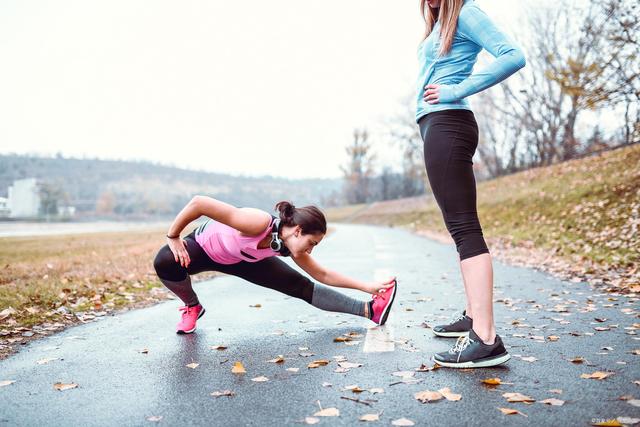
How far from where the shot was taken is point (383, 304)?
4.36 metres

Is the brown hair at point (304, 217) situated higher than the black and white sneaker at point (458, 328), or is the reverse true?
the brown hair at point (304, 217)

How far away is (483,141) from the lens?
4353cm

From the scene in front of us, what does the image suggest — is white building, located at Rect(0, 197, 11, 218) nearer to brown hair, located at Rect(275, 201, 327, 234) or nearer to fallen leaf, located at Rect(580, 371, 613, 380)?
brown hair, located at Rect(275, 201, 327, 234)

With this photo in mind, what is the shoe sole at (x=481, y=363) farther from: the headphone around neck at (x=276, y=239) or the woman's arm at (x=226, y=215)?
the woman's arm at (x=226, y=215)

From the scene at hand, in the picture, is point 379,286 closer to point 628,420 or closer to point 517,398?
point 517,398

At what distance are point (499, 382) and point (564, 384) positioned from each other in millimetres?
335

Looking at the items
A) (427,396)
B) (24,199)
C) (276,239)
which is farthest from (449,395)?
(24,199)

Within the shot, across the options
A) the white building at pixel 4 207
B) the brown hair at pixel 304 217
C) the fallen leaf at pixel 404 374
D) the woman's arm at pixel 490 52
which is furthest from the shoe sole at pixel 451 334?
the white building at pixel 4 207

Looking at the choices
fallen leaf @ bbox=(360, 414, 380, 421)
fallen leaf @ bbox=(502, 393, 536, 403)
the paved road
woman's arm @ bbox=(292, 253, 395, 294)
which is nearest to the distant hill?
woman's arm @ bbox=(292, 253, 395, 294)

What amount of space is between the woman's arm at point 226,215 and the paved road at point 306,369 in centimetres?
90

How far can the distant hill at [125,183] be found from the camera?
1471cm

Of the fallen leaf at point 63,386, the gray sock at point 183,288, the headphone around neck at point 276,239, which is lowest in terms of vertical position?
the fallen leaf at point 63,386

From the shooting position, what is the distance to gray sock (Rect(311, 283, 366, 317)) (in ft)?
14.8

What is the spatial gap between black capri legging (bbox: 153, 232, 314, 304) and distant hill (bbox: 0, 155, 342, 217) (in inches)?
24.1
